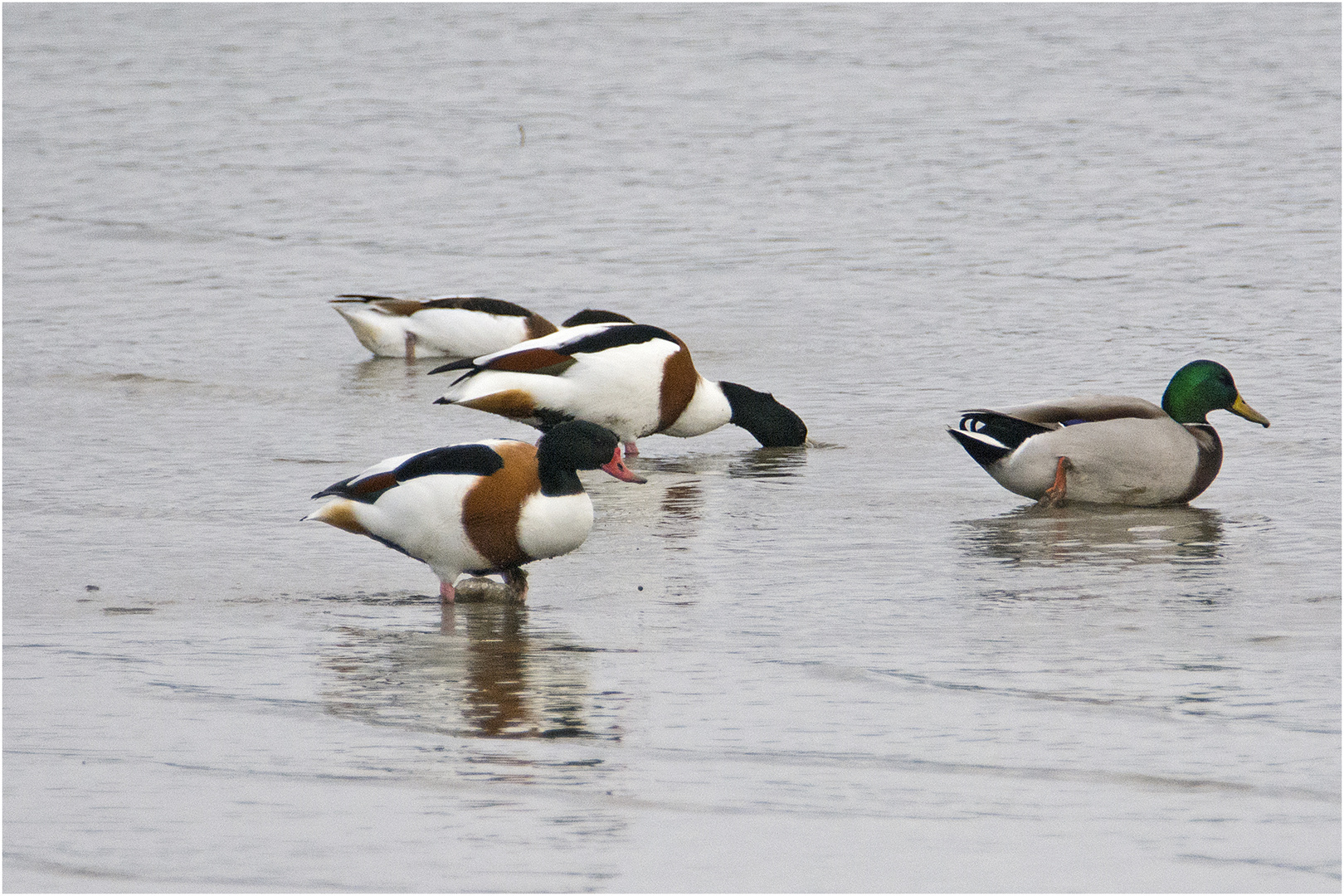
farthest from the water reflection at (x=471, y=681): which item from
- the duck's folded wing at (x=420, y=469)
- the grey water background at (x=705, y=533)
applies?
the duck's folded wing at (x=420, y=469)

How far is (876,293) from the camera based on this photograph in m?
13.2

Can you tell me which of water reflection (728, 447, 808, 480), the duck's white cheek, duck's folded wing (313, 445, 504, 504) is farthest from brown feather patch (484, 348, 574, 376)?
the duck's white cheek

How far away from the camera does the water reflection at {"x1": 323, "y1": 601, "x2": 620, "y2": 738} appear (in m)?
5.11

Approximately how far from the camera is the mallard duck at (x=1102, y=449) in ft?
25.1

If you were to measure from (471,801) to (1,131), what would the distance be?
764 inches

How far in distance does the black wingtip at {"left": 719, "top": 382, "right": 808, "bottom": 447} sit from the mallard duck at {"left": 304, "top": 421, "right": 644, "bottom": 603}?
116 inches

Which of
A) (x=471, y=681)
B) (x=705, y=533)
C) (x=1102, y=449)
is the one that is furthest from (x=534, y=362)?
(x=471, y=681)

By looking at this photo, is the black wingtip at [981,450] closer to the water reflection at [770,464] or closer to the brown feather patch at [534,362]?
the water reflection at [770,464]

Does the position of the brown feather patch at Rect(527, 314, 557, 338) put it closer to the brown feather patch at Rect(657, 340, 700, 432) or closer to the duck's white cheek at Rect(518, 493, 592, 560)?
the brown feather patch at Rect(657, 340, 700, 432)

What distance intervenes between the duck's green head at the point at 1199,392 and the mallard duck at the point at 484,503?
8.94 ft

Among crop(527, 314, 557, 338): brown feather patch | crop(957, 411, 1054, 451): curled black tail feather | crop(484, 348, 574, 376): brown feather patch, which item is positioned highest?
crop(527, 314, 557, 338): brown feather patch

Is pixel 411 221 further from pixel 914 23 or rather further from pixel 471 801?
pixel 914 23

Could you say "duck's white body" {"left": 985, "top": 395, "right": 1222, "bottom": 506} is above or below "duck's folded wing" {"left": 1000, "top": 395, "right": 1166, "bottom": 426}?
below

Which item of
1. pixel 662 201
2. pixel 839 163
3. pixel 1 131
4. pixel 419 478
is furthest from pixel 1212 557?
pixel 1 131
